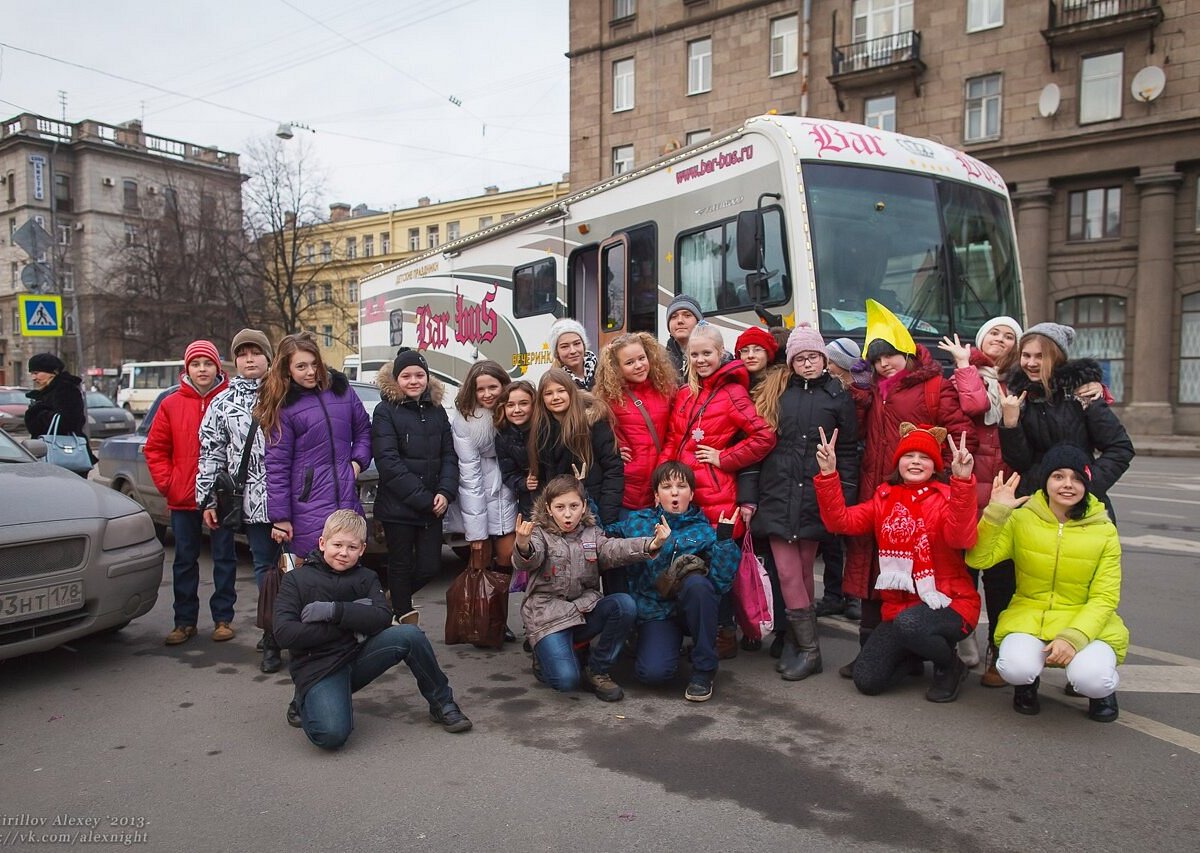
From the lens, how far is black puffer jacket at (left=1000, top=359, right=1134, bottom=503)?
4305mm

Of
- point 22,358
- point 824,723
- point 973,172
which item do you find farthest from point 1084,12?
point 22,358

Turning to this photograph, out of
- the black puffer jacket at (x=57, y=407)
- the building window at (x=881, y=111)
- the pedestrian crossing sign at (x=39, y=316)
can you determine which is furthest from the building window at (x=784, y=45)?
the black puffer jacket at (x=57, y=407)

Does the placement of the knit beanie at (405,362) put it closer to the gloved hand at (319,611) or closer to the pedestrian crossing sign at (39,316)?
the gloved hand at (319,611)

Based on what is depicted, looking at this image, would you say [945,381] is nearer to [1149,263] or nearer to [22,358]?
[1149,263]

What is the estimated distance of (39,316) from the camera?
13.2 meters

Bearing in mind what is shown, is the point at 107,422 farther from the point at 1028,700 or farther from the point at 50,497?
the point at 1028,700

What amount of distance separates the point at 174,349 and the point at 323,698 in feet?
152

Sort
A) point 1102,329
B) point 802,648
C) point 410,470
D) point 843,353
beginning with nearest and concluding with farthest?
point 802,648 → point 410,470 → point 843,353 → point 1102,329

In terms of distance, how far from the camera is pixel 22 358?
63.3 metres

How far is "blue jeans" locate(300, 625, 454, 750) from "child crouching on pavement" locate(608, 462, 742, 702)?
1.10 metres

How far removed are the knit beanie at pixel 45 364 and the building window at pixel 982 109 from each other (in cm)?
2412

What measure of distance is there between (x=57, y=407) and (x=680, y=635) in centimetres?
657

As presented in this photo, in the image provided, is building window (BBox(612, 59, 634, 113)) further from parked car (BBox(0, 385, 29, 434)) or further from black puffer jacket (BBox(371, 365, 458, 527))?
black puffer jacket (BBox(371, 365, 458, 527))

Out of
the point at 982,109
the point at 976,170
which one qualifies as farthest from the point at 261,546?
the point at 982,109
